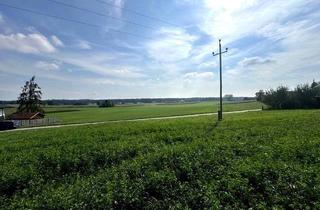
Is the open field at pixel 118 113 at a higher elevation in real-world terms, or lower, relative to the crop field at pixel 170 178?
lower

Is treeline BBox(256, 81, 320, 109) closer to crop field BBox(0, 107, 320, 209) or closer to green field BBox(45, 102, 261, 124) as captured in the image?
green field BBox(45, 102, 261, 124)

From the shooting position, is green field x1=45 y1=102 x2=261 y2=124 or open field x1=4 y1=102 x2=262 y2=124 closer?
open field x1=4 y1=102 x2=262 y2=124

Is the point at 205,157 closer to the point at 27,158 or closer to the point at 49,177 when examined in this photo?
the point at 49,177

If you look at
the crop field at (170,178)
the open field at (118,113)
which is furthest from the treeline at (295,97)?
the crop field at (170,178)

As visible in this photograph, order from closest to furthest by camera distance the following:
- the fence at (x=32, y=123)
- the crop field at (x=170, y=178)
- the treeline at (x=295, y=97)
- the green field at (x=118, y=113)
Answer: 1. the crop field at (x=170, y=178)
2. the fence at (x=32, y=123)
3. the green field at (x=118, y=113)
4. the treeline at (x=295, y=97)

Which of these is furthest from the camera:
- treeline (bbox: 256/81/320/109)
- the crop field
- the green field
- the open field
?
treeline (bbox: 256/81/320/109)

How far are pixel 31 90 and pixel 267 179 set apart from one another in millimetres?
84427

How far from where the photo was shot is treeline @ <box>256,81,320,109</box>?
77.1m

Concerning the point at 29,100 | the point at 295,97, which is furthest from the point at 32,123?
the point at 295,97

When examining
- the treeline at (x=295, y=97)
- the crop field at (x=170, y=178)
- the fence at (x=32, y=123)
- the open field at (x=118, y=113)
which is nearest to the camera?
the crop field at (x=170, y=178)

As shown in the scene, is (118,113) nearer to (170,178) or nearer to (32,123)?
(32,123)

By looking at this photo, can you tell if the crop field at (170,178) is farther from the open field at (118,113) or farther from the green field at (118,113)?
the green field at (118,113)

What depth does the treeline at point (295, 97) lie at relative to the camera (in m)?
77.1

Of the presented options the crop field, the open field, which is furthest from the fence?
the crop field
